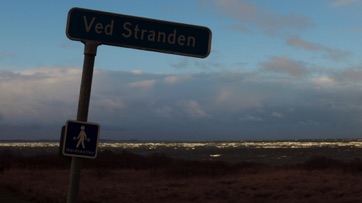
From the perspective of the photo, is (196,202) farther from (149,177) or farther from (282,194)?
(149,177)

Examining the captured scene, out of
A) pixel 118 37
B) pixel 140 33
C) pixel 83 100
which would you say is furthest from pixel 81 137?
pixel 140 33

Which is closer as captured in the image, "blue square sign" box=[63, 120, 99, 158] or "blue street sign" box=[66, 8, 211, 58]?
"blue square sign" box=[63, 120, 99, 158]

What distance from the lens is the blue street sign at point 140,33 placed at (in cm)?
400

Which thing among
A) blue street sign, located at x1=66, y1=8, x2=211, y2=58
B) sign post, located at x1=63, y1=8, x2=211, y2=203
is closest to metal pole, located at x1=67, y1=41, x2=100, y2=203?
sign post, located at x1=63, y1=8, x2=211, y2=203

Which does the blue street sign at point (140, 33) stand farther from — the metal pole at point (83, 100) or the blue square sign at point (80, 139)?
the blue square sign at point (80, 139)

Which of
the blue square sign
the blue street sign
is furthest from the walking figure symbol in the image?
the blue street sign

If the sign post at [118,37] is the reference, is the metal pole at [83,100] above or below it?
below

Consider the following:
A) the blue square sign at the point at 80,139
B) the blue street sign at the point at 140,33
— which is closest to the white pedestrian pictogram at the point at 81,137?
the blue square sign at the point at 80,139

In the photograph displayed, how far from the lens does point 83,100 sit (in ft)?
13.1

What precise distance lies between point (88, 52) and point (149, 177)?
29993 mm

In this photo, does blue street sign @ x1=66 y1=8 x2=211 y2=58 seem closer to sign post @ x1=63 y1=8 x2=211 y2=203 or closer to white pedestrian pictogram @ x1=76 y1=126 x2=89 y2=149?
sign post @ x1=63 y1=8 x2=211 y2=203

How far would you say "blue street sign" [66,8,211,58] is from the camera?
13.1 feet

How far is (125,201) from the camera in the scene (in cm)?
2023

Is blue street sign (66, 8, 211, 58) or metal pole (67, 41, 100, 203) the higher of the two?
blue street sign (66, 8, 211, 58)
